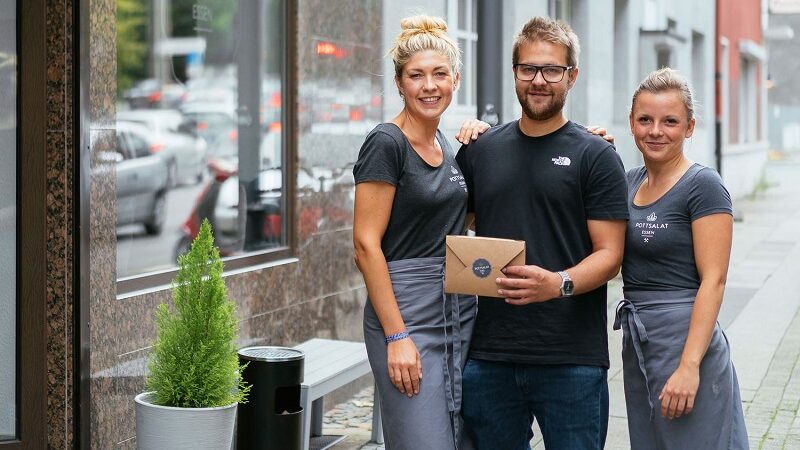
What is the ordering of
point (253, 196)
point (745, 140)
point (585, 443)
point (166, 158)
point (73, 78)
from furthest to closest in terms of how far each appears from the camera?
1. point (745, 140)
2. point (253, 196)
3. point (166, 158)
4. point (73, 78)
5. point (585, 443)

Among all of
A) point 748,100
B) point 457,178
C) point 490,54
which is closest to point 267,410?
point 457,178

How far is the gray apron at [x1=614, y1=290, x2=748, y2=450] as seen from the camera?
3762 millimetres

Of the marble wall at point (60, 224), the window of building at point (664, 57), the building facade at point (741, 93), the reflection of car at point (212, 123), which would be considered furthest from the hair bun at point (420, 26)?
the building facade at point (741, 93)

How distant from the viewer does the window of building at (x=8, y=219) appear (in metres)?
5.18

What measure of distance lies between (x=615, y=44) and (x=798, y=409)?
967cm

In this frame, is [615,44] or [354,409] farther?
[615,44]

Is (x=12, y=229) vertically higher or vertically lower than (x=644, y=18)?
lower

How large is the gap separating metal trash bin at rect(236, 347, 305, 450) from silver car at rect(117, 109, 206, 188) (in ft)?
4.21

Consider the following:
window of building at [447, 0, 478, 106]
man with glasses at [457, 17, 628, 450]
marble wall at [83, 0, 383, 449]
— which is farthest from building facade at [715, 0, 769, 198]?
man with glasses at [457, 17, 628, 450]

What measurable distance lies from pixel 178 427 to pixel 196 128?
2419 mm

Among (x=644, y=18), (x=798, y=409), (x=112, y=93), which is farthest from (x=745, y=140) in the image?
(x=112, y=93)

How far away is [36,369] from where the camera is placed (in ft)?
17.1

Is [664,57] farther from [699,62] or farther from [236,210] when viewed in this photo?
[236,210]

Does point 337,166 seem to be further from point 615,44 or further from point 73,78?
point 615,44
